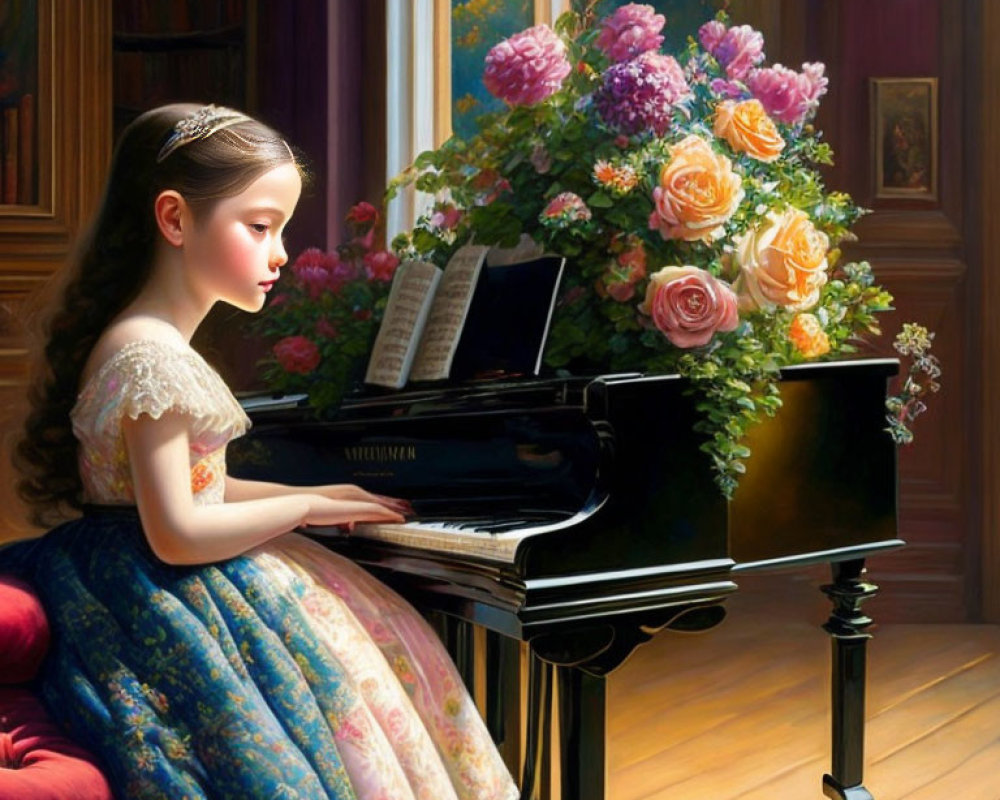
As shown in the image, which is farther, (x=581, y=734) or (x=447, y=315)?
(x=447, y=315)

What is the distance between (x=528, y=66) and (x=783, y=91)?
1.61 ft

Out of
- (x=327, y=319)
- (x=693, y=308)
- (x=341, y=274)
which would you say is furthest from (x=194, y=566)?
(x=341, y=274)

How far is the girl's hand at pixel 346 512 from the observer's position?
6.81 feet

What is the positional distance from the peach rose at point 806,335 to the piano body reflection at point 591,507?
56mm

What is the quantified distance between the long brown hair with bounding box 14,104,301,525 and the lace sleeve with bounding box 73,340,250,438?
0.36ft

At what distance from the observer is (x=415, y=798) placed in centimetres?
187

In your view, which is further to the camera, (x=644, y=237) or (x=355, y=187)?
(x=355, y=187)

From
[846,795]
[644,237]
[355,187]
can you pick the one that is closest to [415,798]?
[644,237]

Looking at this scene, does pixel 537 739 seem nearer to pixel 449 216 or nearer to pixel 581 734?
pixel 581 734

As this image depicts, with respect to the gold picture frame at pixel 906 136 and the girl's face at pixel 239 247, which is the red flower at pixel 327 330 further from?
the gold picture frame at pixel 906 136

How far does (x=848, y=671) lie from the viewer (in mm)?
2783

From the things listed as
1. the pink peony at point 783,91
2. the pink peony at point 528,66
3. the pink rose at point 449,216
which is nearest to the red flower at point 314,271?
the pink rose at point 449,216

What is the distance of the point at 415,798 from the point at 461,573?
369mm

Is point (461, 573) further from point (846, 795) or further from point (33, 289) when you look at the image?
point (33, 289)
